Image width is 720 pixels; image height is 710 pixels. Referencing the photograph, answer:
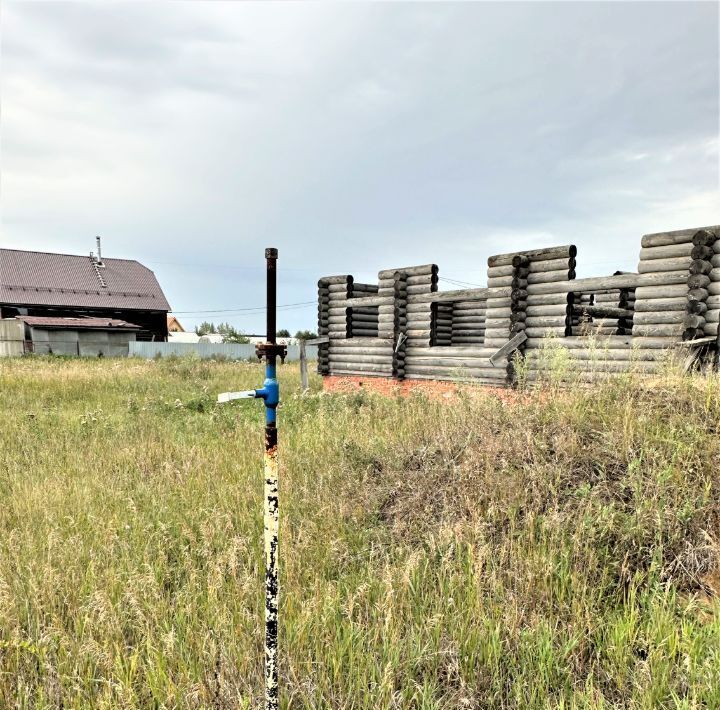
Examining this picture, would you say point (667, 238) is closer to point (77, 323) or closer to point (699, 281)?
point (699, 281)

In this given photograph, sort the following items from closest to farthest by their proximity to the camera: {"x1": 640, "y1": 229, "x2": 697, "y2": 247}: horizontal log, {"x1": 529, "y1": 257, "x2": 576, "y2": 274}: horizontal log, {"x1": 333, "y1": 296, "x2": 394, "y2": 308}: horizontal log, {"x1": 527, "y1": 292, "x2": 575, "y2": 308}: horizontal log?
{"x1": 640, "y1": 229, "x2": 697, "y2": 247}: horizontal log, {"x1": 529, "y1": 257, "x2": 576, "y2": 274}: horizontal log, {"x1": 527, "y1": 292, "x2": 575, "y2": 308}: horizontal log, {"x1": 333, "y1": 296, "x2": 394, "y2": 308}: horizontal log

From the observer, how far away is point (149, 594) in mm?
2861

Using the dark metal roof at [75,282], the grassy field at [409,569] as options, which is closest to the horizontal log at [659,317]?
the grassy field at [409,569]

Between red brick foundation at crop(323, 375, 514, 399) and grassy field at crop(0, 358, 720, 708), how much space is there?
6.15 meters

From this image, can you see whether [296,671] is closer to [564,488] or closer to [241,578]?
[241,578]

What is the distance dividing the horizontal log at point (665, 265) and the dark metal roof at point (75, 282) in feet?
125

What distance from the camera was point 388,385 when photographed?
13.3 metres

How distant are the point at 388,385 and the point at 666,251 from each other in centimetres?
719

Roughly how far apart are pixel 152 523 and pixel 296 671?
2.10 meters

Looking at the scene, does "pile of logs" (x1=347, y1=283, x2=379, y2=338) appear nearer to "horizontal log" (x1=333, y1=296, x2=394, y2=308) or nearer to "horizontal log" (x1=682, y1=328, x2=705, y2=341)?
"horizontal log" (x1=333, y1=296, x2=394, y2=308)

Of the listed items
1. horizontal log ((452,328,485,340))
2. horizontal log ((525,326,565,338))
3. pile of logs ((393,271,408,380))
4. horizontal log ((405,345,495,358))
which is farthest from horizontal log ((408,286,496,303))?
horizontal log ((452,328,485,340))

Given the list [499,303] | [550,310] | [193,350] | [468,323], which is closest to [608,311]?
[550,310]

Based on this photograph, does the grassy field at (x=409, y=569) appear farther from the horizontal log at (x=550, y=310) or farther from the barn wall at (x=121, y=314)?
the barn wall at (x=121, y=314)

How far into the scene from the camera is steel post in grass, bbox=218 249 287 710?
183cm
